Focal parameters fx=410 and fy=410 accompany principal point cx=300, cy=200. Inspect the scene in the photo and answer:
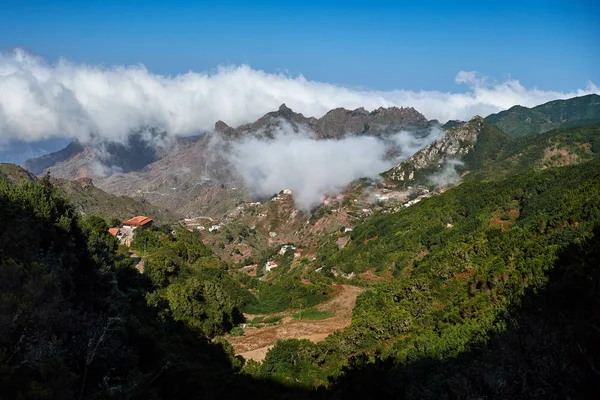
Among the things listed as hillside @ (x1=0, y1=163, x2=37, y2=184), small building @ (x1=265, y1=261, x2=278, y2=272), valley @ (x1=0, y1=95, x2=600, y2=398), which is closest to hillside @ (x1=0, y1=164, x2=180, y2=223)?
hillside @ (x1=0, y1=163, x2=37, y2=184)

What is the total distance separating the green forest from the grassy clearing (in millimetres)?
582

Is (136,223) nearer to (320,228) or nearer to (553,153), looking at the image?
(320,228)

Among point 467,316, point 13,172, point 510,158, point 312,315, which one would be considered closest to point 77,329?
point 467,316

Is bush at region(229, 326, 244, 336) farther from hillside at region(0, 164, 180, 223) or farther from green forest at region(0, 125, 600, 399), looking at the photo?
hillside at region(0, 164, 180, 223)

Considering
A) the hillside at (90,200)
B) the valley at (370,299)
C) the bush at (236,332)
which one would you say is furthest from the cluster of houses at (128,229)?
the bush at (236,332)

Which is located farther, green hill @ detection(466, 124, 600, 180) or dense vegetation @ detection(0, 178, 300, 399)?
green hill @ detection(466, 124, 600, 180)

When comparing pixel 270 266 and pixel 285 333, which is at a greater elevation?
pixel 285 333

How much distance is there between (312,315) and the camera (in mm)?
54750

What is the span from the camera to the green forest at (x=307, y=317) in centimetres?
1458

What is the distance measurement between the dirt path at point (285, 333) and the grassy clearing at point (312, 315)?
1.09 metres

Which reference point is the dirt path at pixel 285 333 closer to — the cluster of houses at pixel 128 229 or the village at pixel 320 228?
the cluster of houses at pixel 128 229

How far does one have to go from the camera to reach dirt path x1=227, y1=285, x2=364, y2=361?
41.9 meters

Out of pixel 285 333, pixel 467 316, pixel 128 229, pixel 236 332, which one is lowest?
pixel 236 332

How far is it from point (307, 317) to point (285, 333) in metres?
9.03
